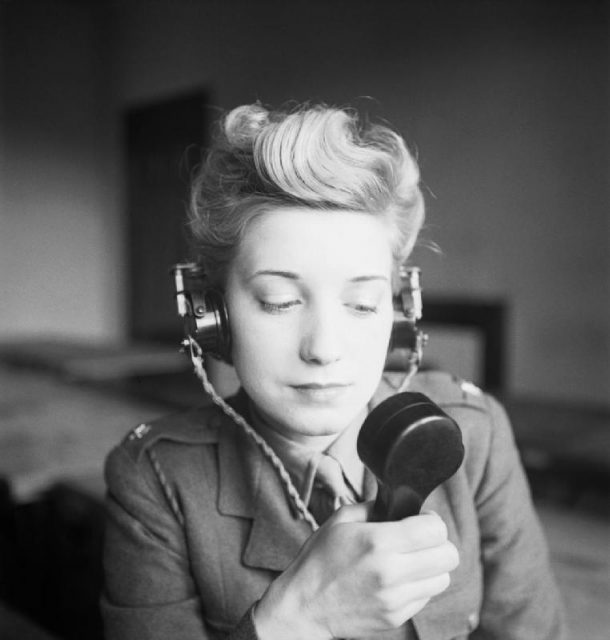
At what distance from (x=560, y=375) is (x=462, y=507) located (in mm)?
2893

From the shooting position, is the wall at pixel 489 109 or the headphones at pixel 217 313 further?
the wall at pixel 489 109

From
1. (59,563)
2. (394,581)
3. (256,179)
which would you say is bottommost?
(59,563)

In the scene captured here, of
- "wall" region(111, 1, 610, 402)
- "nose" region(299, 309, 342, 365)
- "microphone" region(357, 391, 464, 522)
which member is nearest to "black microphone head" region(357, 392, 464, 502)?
"microphone" region(357, 391, 464, 522)

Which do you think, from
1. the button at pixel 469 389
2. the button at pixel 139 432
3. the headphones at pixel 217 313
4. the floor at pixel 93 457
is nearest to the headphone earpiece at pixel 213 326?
the headphones at pixel 217 313

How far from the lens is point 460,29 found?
3812 mm

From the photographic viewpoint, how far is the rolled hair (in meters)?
0.75

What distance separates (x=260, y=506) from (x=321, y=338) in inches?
10.2

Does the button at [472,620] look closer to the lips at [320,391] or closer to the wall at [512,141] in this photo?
the lips at [320,391]

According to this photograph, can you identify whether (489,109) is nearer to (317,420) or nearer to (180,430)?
(180,430)

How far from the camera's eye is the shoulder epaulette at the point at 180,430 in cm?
92

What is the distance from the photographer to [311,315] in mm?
730

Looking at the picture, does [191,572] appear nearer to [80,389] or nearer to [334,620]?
[334,620]

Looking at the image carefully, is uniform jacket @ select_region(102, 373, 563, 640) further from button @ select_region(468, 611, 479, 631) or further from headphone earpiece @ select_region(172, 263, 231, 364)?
headphone earpiece @ select_region(172, 263, 231, 364)

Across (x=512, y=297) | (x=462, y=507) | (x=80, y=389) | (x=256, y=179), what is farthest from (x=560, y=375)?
(x=256, y=179)
